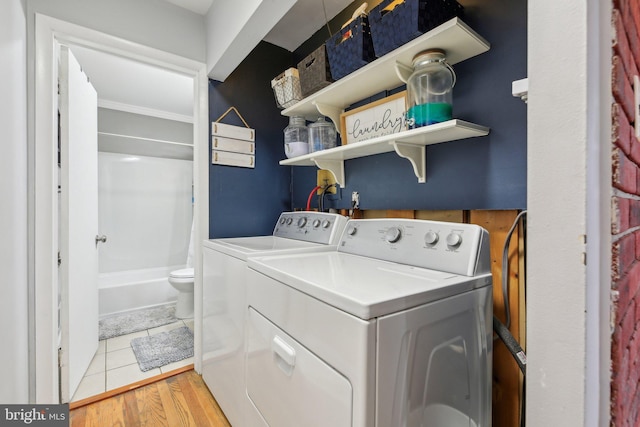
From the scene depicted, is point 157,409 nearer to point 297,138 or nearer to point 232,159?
point 232,159

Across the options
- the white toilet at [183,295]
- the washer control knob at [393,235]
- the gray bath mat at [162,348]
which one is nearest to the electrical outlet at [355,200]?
the washer control knob at [393,235]

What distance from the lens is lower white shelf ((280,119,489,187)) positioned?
3.67ft

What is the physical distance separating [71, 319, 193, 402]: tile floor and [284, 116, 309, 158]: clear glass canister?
5.51 feet

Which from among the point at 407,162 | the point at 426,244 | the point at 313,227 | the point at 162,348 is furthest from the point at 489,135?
the point at 162,348

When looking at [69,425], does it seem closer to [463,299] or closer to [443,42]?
[463,299]

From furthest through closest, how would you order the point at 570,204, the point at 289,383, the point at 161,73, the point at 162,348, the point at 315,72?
the point at 161,73 < the point at 162,348 < the point at 315,72 < the point at 289,383 < the point at 570,204

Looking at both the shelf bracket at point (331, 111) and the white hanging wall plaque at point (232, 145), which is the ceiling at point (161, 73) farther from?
the shelf bracket at point (331, 111)

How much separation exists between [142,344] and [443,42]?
2869 mm

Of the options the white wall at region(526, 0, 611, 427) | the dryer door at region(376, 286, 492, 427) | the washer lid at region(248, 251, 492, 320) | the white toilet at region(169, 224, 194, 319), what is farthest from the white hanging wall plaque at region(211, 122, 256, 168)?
the white wall at region(526, 0, 611, 427)

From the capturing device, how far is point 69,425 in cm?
154

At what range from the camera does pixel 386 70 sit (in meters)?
1.34

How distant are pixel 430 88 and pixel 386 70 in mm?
245

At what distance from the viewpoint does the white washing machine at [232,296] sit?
4.49 ft

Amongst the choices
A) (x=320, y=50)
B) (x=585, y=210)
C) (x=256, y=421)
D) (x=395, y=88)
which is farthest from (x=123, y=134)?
(x=585, y=210)
